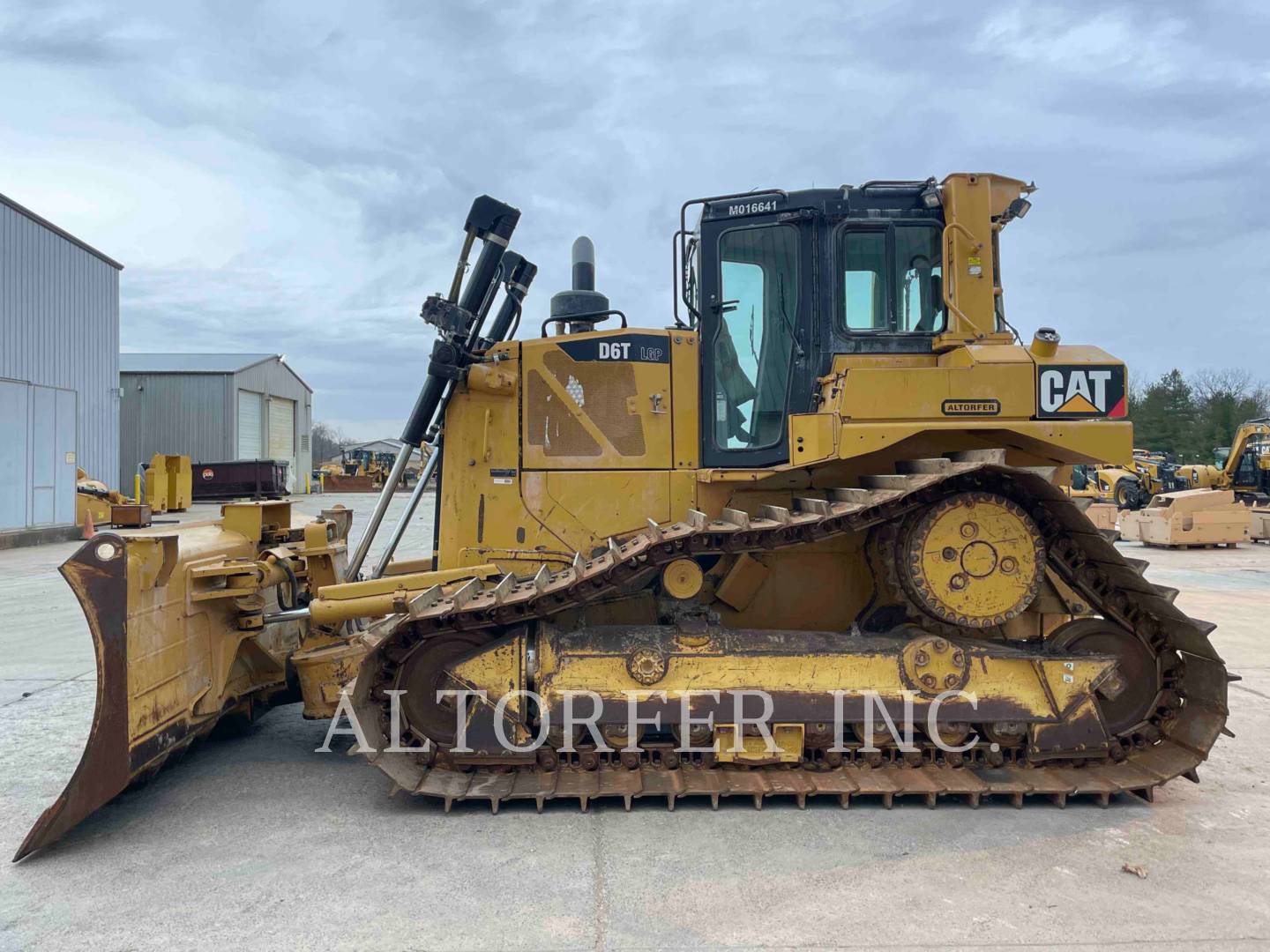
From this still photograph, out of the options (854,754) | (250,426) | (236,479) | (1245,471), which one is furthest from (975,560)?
(250,426)

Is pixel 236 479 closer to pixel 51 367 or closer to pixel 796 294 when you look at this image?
pixel 51 367

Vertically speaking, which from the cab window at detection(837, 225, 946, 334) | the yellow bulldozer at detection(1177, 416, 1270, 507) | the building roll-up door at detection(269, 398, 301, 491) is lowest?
the yellow bulldozer at detection(1177, 416, 1270, 507)

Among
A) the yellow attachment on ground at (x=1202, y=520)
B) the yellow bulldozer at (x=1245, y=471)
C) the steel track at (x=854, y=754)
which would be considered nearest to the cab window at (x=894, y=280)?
the steel track at (x=854, y=754)

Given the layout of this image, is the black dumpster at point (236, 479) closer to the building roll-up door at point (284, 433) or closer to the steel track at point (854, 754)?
the building roll-up door at point (284, 433)

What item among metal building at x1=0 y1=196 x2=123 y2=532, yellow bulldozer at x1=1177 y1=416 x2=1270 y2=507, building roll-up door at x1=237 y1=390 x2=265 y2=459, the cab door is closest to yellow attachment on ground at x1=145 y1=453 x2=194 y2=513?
metal building at x1=0 y1=196 x2=123 y2=532

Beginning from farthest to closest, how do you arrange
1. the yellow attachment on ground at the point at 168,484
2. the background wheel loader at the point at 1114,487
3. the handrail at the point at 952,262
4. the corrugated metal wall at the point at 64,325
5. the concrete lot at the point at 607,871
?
1. the yellow attachment on ground at the point at 168,484
2. the background wheel loader at the point at 1114,487
3. the corrugated metal wall at the point at 64,325
4. the handrail at the point at 952,262
5. the concrete lot at the point at 607,871

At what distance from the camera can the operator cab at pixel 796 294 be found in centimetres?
483

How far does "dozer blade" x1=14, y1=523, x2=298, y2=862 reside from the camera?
379 cm

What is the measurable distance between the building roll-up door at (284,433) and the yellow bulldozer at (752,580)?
43.0 metres

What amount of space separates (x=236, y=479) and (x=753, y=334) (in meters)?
27.9

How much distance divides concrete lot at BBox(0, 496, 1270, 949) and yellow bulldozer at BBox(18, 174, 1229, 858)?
220mm

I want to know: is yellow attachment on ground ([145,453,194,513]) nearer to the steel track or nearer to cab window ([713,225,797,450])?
the steel track

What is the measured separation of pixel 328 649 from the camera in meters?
4.78

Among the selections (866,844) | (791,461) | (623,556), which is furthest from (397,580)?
(866,844)
